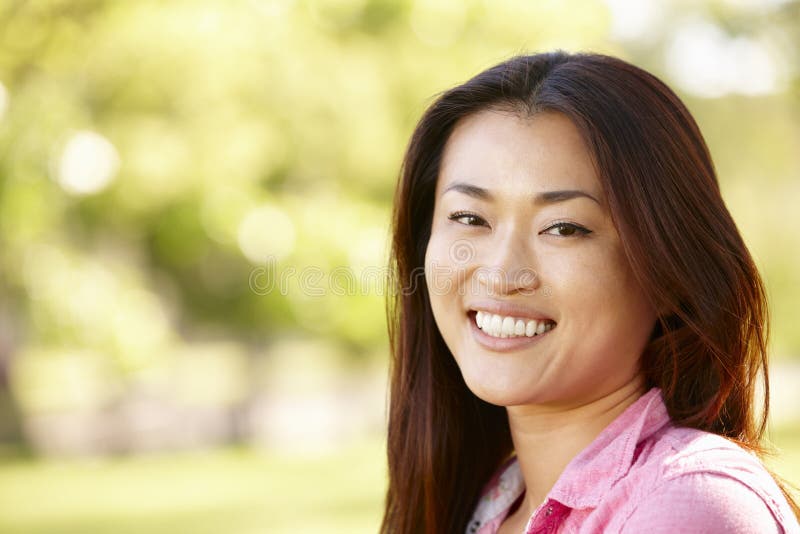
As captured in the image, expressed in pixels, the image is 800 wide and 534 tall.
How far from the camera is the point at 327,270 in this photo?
8977 mm

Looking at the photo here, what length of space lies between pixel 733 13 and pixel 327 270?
4.23 m

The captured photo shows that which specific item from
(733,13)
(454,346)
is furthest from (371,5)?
(454,346)

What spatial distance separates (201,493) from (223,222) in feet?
8.46

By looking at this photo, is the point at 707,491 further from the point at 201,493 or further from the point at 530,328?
the point at 201,493

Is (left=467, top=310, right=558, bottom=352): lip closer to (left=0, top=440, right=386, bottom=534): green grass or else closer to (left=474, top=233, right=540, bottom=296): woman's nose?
(left=474, top=233, right=540, bottom=296): woman's nose

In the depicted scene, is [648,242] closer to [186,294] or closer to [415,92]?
[415,92]

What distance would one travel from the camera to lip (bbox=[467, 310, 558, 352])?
1898 millimetres

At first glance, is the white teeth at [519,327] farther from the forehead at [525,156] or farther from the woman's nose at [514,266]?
the forehead at [525,156]

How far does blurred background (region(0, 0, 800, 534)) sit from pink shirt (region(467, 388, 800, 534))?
494 cm

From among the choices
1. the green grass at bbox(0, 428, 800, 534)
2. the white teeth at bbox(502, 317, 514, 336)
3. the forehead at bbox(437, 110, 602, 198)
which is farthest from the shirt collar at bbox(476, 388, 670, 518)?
the green grass at bbox(0, 428, 800, 534)

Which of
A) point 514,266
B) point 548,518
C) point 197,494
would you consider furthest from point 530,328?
point 197,494

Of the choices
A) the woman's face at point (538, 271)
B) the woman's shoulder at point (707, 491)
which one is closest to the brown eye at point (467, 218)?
the woman's face at point (538, 271)

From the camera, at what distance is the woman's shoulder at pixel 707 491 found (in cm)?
151

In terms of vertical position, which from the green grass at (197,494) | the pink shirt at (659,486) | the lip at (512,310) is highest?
the lip at (512,310)
